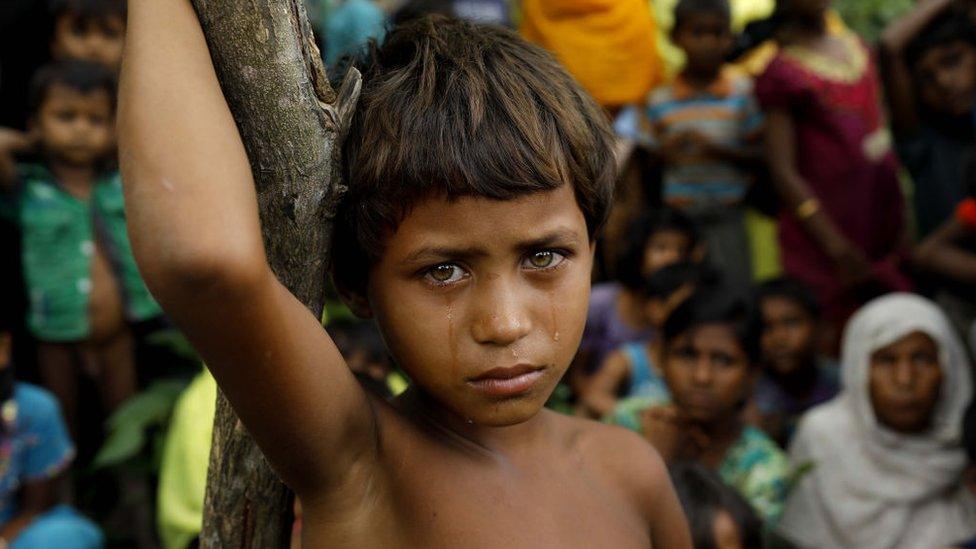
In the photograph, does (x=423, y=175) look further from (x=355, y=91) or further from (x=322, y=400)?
(x=322, y=400)

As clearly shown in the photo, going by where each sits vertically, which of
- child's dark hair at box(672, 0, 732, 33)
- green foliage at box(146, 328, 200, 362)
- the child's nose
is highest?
child's dark hair at box(672, 0, 732, 33)

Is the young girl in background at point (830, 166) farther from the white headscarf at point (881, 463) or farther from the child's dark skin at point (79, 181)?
the child's dark skin at point (79, 181)

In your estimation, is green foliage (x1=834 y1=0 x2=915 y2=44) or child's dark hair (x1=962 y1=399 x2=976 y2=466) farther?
green foliage (x1=834 y1=0 x2=915 y2=44)

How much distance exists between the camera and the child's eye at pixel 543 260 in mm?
1454

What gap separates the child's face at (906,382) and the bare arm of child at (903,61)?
1.40 meters

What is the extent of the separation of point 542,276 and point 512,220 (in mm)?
86

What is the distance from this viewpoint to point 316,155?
139 cm

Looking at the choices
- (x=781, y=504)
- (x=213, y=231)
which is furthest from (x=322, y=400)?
(x=781, y=504)

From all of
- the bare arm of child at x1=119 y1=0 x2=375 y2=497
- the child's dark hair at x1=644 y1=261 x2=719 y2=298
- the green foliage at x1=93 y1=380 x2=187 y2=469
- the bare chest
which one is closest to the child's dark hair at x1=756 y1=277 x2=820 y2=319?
the child's dark hair at x1=644 y1=261 x2=719 y2=298

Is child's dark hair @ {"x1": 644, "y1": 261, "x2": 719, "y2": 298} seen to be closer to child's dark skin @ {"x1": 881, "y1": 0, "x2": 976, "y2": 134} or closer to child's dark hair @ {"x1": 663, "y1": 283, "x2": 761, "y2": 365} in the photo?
child's dark hair @ {"x1": 663, "y1": 283, "x2": 761, "y2": 365}

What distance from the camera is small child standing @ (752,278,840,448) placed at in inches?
178

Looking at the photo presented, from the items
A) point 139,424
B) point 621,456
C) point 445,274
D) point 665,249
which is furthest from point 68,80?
point 445,274

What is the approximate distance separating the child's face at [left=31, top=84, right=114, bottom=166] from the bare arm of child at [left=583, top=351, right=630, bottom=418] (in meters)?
2.05

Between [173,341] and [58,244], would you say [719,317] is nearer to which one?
[173,341]
